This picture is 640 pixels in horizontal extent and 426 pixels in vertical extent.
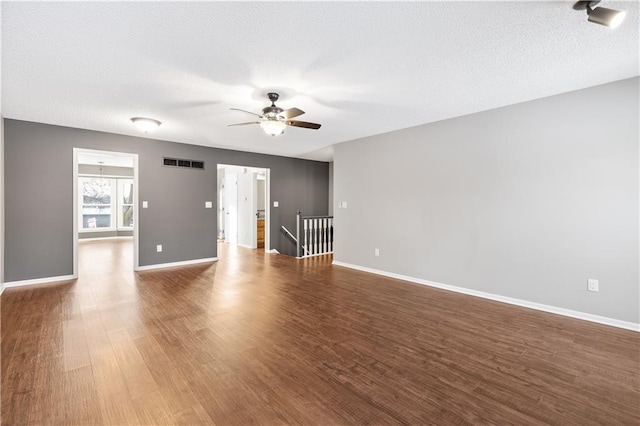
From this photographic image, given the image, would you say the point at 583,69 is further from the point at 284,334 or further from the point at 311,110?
the point at 284,334

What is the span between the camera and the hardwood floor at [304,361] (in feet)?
6.01

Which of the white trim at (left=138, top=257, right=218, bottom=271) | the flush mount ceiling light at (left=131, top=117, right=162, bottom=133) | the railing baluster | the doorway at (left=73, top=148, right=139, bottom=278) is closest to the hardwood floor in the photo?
the white trim at (left=138, top=257, right=218, bottom=271)

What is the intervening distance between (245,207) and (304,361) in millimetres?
6784

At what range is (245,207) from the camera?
8703 millimetres

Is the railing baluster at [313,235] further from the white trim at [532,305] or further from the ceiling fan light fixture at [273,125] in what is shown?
the ceiling fan light fixture at [273,125]

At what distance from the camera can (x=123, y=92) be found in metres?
3.32

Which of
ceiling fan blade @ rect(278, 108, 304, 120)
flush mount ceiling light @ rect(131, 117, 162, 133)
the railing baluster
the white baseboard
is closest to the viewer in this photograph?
ceiling fan blade @ rect(278, 108, 304, 120)

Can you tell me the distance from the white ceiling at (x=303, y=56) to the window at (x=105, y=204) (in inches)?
262

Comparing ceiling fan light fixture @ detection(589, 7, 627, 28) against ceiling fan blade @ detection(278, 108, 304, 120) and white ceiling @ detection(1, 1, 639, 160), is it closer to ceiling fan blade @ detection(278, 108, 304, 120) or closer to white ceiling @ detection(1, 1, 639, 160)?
white ceiling @ detection(1, 1, 639, 160)

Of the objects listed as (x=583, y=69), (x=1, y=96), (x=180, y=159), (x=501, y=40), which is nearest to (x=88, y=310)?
(x=1, y=96)

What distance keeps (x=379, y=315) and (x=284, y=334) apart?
1163 mm

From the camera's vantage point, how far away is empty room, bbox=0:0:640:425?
77.5 inches

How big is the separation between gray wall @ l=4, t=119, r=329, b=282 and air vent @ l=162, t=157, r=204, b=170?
84 millimetres

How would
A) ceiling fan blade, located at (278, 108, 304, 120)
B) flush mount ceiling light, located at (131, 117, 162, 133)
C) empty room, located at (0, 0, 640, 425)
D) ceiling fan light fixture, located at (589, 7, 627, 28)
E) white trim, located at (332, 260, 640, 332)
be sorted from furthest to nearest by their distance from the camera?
1. flush mount ceiling light, located at (131, 117, 162, 133)
2. ceiling fan blade, located at (278, 108, 304, 120)
3. white trim, located at (332, 260, 640, 332)
4. empty room, located at (0, 0, 640, 425)
5. ceiling fan light fixture, located at (589, 7, 627, 28)
